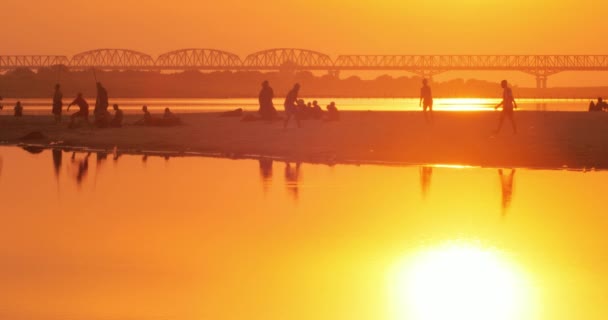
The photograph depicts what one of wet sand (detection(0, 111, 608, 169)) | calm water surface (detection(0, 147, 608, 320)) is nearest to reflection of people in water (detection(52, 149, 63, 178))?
wet sand (detection(0, 111, 608, 169))

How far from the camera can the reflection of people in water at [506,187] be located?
17.8 m

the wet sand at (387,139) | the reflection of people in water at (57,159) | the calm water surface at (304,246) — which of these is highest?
the wet sand at (387,139)

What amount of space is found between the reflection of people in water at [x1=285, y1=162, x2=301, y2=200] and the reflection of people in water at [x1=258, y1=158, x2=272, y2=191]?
1.11ft

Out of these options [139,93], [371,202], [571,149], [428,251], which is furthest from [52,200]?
[139,93]

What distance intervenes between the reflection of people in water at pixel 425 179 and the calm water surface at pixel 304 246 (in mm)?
37

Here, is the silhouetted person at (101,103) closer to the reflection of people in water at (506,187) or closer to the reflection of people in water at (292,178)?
the reflection of people in water at (292,178)

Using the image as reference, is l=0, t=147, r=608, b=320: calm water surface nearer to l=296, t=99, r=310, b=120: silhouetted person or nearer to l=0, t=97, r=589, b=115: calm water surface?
l=296, t=99, r=310, b=120: silhouetted person

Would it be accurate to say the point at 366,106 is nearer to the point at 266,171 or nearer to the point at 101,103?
the point at 101,103

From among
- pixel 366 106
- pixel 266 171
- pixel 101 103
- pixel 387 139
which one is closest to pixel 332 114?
pixel 387 139

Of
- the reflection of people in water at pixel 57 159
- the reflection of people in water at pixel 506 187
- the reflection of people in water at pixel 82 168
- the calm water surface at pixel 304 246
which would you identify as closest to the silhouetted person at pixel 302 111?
the reflection of people in water at pixel 57 159

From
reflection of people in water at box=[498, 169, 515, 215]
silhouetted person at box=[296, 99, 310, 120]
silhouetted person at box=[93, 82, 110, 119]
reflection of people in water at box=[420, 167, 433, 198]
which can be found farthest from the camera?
silhouetted person at box=[93, 82, 110, 119]

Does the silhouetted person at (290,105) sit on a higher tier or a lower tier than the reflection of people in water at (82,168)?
higher

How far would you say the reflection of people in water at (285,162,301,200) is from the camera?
19.9 meters

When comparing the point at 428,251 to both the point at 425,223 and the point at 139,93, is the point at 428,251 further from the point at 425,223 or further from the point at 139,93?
the point at 139,93
